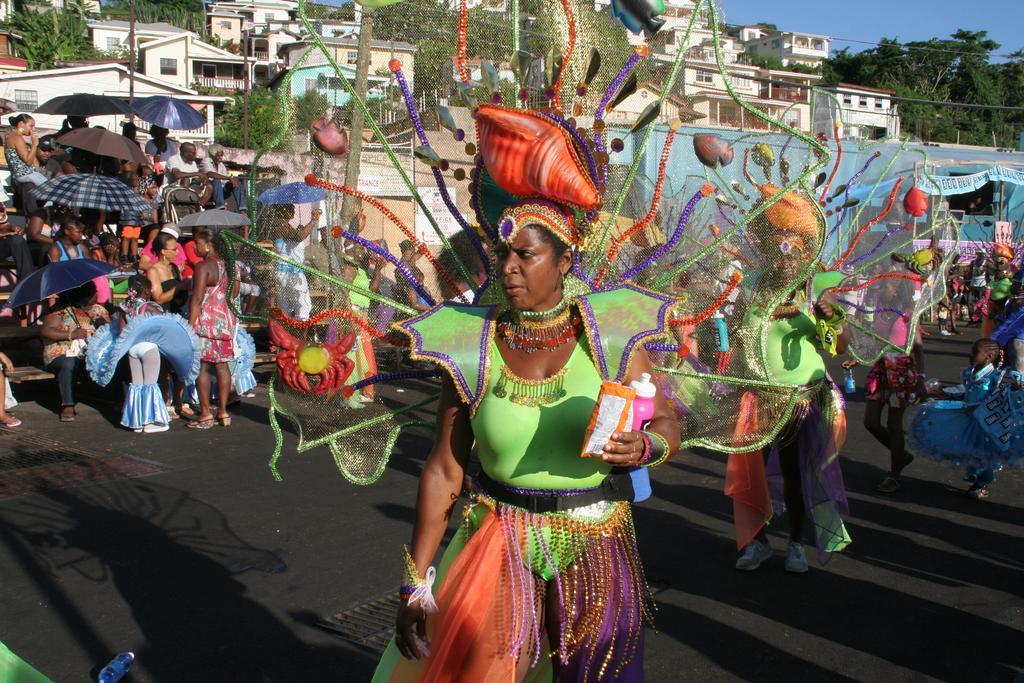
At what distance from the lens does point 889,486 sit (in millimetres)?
7676

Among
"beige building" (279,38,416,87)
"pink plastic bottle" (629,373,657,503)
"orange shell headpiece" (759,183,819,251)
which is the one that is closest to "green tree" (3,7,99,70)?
"beige building" (279,38,416,87)

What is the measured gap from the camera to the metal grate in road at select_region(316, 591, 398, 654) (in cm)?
465

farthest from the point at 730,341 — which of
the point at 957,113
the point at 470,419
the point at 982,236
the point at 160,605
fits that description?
the point at 957,113

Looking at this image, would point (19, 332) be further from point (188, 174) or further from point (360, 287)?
point (360, 287)

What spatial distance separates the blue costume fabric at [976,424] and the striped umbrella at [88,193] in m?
8.92

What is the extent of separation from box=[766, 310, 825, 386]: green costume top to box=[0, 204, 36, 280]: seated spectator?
827cm

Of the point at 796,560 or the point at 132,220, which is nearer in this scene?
the point at 796,560

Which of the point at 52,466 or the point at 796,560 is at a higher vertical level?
the point at 796,560

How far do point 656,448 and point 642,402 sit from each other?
0.46 ft

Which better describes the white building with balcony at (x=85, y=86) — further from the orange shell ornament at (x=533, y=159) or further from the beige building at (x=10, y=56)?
the orange shell ornament at (x=533, y=159)

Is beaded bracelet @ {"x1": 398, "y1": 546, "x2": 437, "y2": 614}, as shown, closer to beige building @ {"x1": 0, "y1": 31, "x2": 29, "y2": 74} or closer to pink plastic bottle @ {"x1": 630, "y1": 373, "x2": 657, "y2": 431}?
pink plastic bottle @ {"x1": 630, "y1": 373, "x2": 657, "y2": 431}

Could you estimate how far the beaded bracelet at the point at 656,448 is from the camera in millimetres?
2738

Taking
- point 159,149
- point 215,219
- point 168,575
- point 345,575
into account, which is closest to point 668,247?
point 345,575

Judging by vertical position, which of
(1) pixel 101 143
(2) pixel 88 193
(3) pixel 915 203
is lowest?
(2) pixel 88 193
